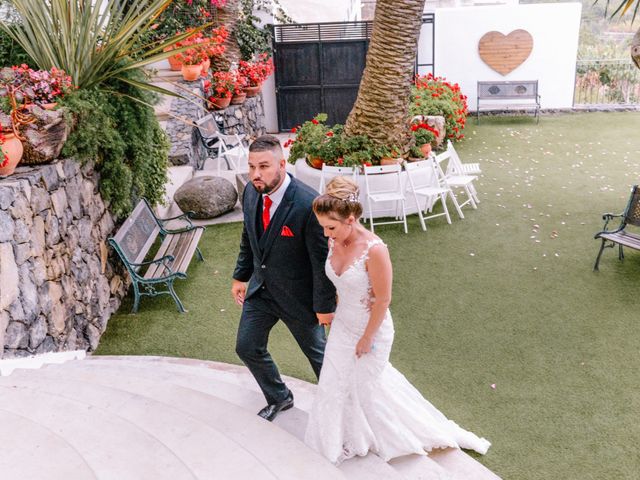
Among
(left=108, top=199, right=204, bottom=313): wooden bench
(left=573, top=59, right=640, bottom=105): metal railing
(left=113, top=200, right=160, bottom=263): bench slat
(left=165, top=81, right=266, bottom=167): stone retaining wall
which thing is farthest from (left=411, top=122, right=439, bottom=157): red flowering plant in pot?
(left=573, top=59, right=640, bottom=105): metal railing

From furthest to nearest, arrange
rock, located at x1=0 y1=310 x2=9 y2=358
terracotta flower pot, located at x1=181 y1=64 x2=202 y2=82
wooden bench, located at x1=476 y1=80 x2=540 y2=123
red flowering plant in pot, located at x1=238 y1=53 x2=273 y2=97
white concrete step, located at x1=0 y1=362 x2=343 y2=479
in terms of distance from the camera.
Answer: wooden bench, located at x1=476 y1=80 x2=540 y2=123, red flowering plant in pot, located at x1=238 y1=53 x2=273 y2=97, terracotta flower pot, located at x1=181 y1=64 x2=202 y2=82, rock, located at x1=0 y1=310 x2=9 y2=358, white concrete step, located at x1=0 y1=362 x2=343 y2=479

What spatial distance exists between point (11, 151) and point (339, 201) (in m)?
2.95

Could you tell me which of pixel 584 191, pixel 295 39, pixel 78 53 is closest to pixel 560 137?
pixel 584 191

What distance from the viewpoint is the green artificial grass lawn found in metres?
4.32

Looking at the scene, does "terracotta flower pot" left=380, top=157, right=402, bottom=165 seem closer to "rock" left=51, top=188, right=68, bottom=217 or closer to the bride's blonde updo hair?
"rock" left=51, top=188, right=68, bottom=217

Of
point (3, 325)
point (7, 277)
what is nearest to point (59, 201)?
point (7, 277)

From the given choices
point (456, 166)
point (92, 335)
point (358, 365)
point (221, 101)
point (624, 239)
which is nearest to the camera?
point (358, 365)

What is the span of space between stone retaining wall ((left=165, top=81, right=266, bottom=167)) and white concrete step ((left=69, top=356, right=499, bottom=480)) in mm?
5162

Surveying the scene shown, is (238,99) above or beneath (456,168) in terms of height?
above

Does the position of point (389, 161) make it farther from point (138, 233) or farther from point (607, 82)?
point (607, 82)

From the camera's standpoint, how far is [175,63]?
488 inches

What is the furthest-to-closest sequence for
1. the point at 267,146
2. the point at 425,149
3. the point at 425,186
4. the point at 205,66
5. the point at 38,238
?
the point at 205,66
the point at 425,149
the point at 425,186
the point at 38,238
the point at 267,146

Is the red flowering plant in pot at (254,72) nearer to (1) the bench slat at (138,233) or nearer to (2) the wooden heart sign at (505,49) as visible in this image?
(2) the wooden heart sign at (505,49)

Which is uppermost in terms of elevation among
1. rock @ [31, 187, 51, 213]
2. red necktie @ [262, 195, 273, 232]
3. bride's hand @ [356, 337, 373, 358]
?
red necktie @ [262, 195, 273, 232]
